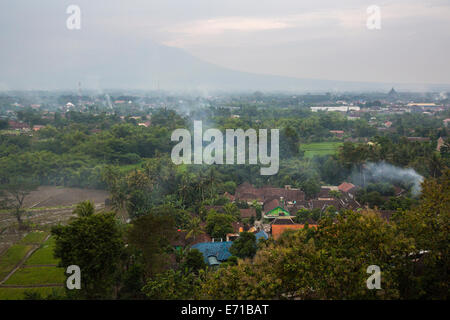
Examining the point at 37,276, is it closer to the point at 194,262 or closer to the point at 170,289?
the point at 194,262

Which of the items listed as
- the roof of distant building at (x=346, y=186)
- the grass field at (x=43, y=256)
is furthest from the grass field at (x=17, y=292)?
the roof of distant building at (x=346, y=186)

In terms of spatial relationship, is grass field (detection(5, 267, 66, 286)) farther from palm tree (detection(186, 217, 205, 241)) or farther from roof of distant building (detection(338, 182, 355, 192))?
roof of distant building (detection(338, 182, 355, 192))

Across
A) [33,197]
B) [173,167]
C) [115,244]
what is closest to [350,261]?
[115,244]

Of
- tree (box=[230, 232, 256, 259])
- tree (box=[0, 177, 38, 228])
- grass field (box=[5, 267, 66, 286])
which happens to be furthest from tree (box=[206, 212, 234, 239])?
tree (box=[0, 177, 38, 228])

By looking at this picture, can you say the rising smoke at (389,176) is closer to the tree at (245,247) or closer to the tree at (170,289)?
the tree at (245,247)
